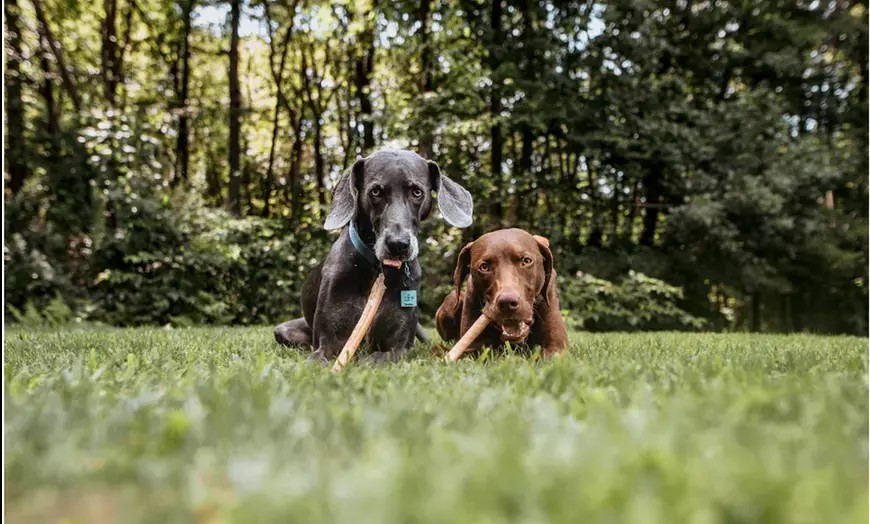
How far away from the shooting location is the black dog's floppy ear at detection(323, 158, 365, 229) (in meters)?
3.21

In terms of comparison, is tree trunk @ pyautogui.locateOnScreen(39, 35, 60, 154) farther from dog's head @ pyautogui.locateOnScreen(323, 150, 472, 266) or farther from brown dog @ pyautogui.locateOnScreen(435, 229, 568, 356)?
brown dog @ pyautogui.locateOnScreen(435, 229, 568, 356)

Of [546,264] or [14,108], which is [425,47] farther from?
[546,264]

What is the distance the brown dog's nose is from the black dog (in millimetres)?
445

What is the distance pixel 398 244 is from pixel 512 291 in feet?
1.82

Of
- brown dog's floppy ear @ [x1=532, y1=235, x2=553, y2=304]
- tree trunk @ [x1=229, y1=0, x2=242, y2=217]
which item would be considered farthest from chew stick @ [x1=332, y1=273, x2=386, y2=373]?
tree trunk @ [x1=229, y1=0, x2=242, y2=217]

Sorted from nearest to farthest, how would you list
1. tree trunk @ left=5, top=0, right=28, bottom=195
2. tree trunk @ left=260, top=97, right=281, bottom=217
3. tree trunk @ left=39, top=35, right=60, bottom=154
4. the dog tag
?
the dog tag < tree trunk @ left=39, top=35, right=60, bottom=154 < tree trunk @ left=5, top=0, right=28, bottom=195 < tree trunk @ left=260, top=97, right=281, bottom=217

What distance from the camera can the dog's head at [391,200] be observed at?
9.59 ft

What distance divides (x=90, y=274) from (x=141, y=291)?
35.7 inches

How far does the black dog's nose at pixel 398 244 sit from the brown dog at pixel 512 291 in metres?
0.43

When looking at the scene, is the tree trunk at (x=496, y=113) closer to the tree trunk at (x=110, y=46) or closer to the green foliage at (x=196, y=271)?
the green foliage at (x=196, y=271)

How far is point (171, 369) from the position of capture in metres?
2.63

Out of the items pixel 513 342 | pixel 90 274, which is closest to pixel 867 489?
pixel 513 342

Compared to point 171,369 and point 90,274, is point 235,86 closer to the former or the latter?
point 90,274

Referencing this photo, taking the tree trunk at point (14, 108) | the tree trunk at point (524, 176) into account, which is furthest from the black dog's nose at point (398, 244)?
the tree trunk at point (14, 108)
